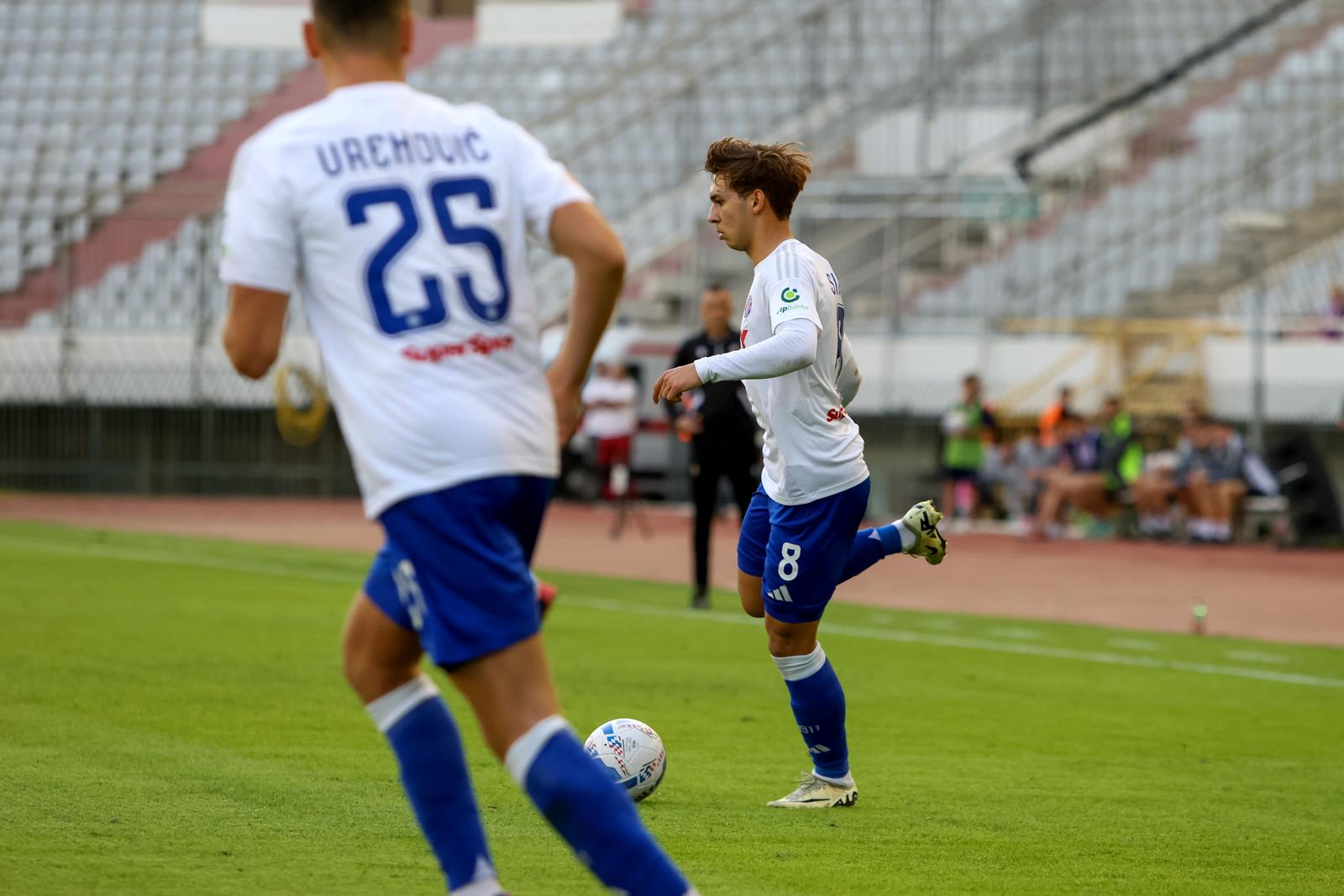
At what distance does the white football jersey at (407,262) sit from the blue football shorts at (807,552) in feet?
8.64

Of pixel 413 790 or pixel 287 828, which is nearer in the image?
pixel 413 790

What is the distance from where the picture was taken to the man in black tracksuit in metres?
13.8

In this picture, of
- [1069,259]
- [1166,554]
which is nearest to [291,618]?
[1166,554]

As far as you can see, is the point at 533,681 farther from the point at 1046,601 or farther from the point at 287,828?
the point at 1046,601

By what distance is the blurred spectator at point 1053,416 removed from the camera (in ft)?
78.9

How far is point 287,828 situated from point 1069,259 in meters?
23.5

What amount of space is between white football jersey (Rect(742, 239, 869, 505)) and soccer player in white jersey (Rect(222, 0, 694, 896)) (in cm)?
252

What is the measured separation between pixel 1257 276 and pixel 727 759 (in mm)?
19561

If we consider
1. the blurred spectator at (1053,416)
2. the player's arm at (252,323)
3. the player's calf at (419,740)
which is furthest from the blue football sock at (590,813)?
the blurred spectator at (1053,416)

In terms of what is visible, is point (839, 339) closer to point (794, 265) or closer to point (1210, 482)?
point (794, 265)

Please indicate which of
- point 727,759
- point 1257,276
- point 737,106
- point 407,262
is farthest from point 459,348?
point 737,106

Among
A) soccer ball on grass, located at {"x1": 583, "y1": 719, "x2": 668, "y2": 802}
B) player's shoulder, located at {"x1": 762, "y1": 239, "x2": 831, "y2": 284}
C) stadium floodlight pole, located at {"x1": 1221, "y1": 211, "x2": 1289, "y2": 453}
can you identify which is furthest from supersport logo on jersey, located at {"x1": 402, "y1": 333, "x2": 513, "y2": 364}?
stadium floodlight pole, located at {"x1": 1221, "y1": 211, "x2": 1289, "y2": 453}

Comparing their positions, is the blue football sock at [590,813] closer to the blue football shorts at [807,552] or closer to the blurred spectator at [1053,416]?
the blue football shorts at [807,552]

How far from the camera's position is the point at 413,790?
4.21m
